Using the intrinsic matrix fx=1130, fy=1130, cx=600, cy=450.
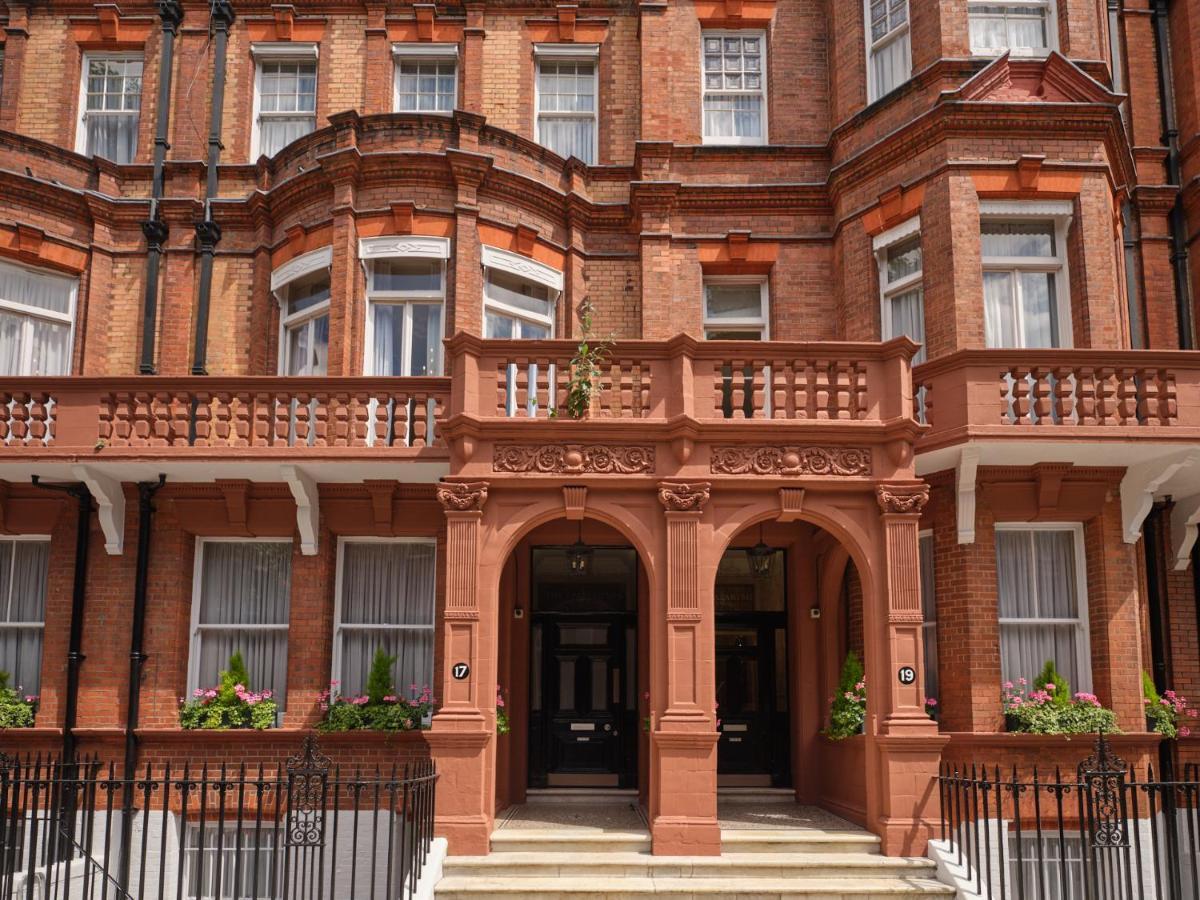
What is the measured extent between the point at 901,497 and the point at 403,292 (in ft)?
21.9

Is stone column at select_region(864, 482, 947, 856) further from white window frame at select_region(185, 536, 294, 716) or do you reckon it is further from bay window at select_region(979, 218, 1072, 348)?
white window frame at select_region(185, 536, 294, 716)

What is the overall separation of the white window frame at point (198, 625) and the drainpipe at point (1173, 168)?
464 inches

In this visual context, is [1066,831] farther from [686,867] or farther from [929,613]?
[686,867]

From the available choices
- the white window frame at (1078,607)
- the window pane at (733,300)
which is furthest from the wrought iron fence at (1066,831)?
the window pane at (733,300)

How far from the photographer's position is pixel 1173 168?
50.0ft

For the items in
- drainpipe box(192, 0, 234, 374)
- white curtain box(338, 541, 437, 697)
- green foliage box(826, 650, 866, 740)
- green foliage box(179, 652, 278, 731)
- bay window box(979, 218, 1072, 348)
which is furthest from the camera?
drainpipe box(192, 0, 234, 374)

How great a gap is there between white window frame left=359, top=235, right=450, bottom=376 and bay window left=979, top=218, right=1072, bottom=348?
6634 mm

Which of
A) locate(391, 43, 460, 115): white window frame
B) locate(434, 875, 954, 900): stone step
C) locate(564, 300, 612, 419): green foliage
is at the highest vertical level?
locate(391, 43, 460, 115): white window frame

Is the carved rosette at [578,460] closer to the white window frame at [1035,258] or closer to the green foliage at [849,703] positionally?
the green foliage at [849,703]

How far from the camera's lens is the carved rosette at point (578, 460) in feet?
38.1

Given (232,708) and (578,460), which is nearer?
(578,460)

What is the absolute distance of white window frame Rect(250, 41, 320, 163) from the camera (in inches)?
636

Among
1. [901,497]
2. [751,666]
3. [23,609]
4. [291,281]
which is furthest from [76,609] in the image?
[901,497]

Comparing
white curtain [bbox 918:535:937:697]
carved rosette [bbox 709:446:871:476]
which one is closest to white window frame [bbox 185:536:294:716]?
carved rosette [bbox 709:446:871:476]
